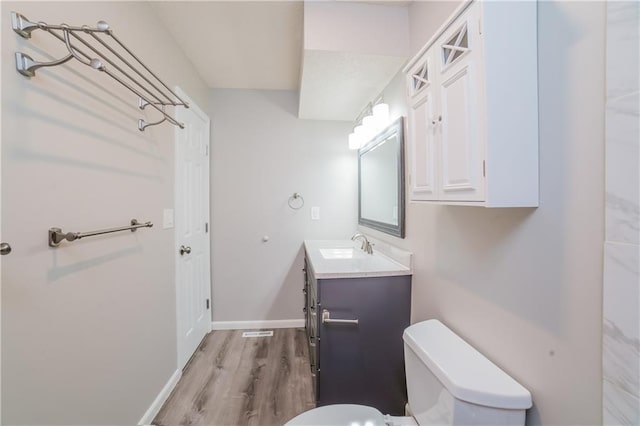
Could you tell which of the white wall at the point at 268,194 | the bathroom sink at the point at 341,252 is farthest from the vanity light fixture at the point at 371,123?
the bathroom sink at the point at 341,252

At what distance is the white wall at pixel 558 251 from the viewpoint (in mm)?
618

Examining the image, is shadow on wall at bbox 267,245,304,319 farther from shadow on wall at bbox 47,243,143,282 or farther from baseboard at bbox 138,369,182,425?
shadow on wall at bbox 47,243,143,282

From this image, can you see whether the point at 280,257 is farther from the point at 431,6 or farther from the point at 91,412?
the point at 431,6

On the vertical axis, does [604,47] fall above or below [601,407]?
above

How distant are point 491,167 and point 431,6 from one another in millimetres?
1115

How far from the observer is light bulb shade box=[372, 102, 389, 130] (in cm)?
177

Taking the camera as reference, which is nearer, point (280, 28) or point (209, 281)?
point (280, 28)

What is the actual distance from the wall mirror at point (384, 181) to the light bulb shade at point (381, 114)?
6 cm

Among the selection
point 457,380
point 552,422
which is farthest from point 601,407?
point 457,380

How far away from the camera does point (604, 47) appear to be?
1.96 feet

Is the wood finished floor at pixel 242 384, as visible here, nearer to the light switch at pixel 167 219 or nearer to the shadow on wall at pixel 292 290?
the shadow on wall at pixel 292 290

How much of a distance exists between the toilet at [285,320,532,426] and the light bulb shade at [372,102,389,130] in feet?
4.42

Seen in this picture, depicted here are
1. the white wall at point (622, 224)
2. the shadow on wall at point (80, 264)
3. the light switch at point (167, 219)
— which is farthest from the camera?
the light switch at point (167, 219)

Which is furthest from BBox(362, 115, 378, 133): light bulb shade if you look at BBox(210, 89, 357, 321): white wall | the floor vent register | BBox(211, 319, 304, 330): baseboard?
the floor vent register
